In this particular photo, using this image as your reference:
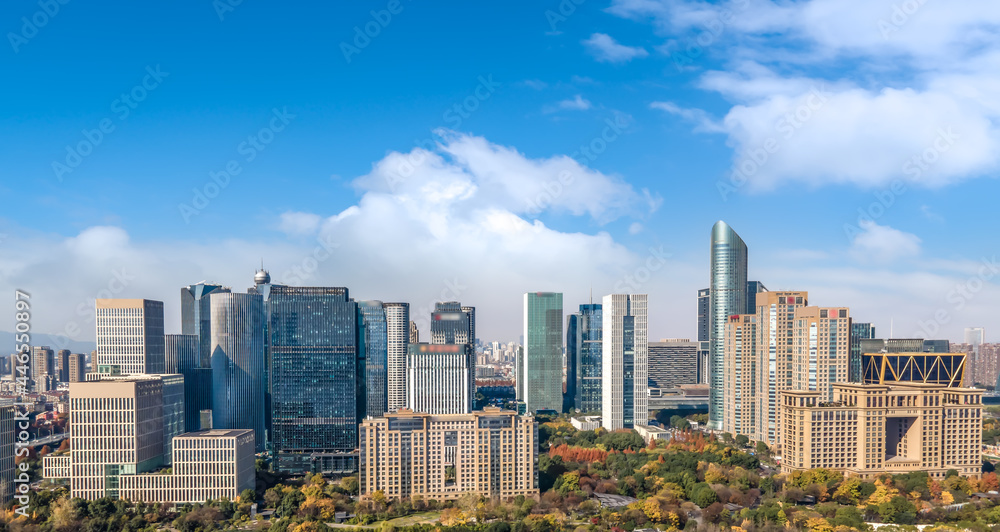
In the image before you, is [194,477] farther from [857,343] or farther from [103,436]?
[857,343]

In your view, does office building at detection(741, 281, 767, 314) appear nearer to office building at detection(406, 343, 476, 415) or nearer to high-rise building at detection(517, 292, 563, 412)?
high-rise building at detection(517, 292, 563, 412)

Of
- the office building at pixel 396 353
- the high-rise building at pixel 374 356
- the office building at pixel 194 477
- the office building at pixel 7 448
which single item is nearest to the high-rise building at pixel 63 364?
the high-rise building at pixel 374 356

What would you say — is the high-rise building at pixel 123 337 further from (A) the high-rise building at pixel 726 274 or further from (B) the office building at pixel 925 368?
(B) the office building at pixel 925 368

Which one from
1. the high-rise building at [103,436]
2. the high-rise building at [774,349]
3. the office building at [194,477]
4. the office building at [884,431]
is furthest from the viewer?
the high-rise building at [774,349]

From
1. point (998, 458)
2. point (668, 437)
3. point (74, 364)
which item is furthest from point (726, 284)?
point (74, 364)

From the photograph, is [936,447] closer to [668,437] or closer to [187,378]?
[668,437]
